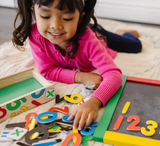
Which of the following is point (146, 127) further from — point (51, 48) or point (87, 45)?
point (51, 48)

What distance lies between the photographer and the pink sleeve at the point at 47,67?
37.8 inches

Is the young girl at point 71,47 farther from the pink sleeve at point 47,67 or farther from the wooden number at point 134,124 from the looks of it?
the wooden number at point 134,124

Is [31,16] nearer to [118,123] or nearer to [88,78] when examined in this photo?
[88,78]

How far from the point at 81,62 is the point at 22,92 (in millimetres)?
310

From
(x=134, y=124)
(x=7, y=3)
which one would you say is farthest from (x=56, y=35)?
(x=7, y=3)

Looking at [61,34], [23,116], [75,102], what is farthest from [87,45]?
[23,116]

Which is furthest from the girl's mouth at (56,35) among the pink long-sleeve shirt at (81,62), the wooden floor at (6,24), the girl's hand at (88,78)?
the wooden floor at (6,24)

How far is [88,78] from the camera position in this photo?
0.94 m

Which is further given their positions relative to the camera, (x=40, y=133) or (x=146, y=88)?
(x=146, y=88)

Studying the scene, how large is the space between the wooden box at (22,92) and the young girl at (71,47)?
0.10 meters

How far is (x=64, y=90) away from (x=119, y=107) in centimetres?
27

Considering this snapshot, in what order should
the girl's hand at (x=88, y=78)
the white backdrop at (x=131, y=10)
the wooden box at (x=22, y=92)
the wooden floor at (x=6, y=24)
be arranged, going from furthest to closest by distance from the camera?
1. the white backdrop at (x=131, y=10)
2. the wooden floor at (x=6, y=24)
3. the girl's hand at (x=88, y=78)
4. the wooden box at (x=22, y=92)

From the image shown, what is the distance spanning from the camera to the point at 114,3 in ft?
6.76

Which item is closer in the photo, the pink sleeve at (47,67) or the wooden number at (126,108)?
the wooden number at (126,108)
